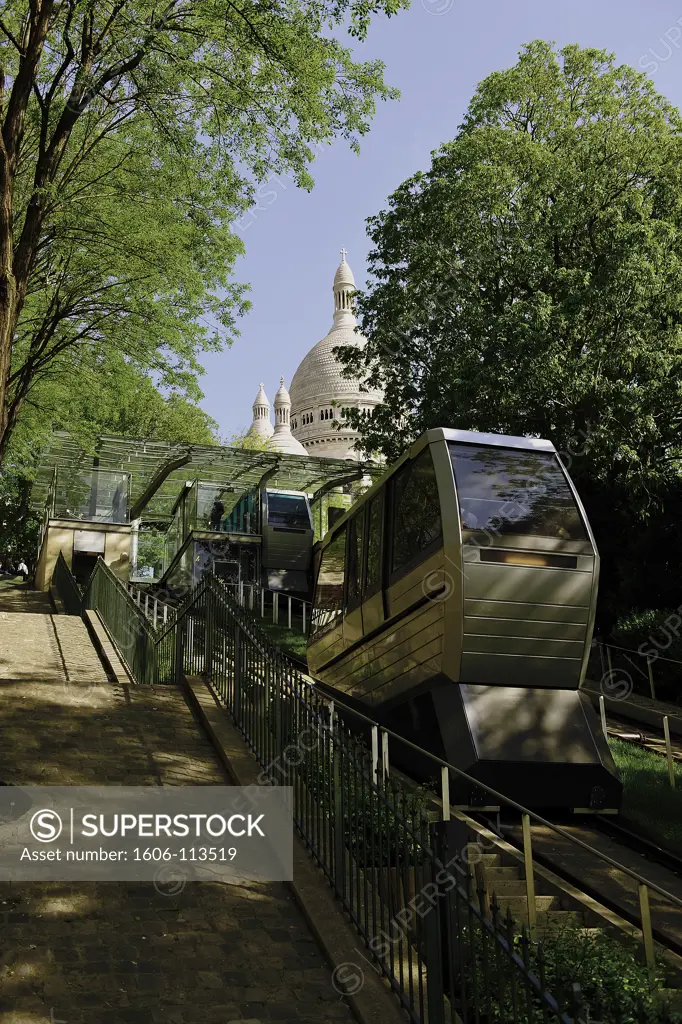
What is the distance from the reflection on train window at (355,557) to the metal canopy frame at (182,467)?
18.1 meters

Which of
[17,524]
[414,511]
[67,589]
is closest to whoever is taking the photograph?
[414,511]

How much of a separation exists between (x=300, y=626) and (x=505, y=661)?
20398 millimetres

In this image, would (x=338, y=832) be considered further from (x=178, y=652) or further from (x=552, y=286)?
(x=552, y=286)

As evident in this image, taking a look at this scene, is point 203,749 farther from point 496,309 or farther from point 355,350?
point 355,350

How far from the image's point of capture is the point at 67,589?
27422mm

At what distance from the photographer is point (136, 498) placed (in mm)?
38656

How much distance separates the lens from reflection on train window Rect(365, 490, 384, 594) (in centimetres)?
1177

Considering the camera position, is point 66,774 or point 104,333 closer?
point 66,774

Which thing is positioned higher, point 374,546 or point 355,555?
point 374,546

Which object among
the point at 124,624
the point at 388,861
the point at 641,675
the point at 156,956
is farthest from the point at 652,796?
the point at 124,624

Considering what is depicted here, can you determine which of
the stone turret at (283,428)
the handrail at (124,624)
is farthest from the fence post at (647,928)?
the stone turret at (283,428)

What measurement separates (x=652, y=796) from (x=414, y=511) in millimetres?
4112

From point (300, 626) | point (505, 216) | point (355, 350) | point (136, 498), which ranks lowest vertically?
point (300, 626)

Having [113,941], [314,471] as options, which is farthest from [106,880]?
[314,471]
